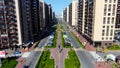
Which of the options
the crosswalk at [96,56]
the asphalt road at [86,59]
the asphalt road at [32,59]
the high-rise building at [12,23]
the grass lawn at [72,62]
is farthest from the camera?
the high-rise building at [12,23]

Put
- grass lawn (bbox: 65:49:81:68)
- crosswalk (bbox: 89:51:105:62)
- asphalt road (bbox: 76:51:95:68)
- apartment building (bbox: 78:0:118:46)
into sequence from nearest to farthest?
grass lawn (bbox: 65:49:81:68) < asphalt road (bbox: 76:51:95:68) < crosswalk (bbox: 89:51:105:62) < apartment building (bbox: 78:0:118:46)

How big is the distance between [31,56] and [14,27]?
21728 mm

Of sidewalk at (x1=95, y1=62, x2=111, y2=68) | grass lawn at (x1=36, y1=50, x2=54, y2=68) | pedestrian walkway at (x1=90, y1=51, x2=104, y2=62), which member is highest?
pedestrian walkway at (x1=90, y1=51, x2=104, y2=62)

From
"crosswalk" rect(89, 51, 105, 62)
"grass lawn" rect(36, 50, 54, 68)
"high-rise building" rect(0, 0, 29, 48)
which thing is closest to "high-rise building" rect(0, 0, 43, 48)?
"high-rise building" rect(0, 0, 29, 48)

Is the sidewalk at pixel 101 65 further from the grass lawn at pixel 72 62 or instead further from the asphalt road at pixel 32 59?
the asphalt road at pixel 32 59

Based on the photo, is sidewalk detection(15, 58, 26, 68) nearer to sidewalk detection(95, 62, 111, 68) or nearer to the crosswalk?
sidewalk detection(95, 62, 111, 68)

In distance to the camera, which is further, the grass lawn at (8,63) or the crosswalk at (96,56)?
the crosswalk at (96,56)

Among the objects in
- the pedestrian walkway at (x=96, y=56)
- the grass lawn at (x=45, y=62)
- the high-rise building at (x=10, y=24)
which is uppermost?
the high-rise building at (x=10, y=24)

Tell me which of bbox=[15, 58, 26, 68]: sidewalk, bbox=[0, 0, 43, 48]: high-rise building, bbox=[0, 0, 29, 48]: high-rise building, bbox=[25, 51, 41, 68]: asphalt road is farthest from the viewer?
bbox=[0, 0, 43, 48]: high-rise building

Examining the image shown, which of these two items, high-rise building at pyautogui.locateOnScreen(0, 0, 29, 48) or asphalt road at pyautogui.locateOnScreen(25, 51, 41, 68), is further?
high-rise building at pyautogui.locateOnScreen(0, 0, 29, 48)

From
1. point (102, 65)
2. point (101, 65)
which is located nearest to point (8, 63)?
point (101, 65)

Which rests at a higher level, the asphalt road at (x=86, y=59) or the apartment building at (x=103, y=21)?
the apartment building at (x=103, y=21)

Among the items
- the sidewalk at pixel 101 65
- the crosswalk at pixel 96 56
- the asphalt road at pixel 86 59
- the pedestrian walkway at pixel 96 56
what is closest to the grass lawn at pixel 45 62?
the asphalt road at pixel 86 59

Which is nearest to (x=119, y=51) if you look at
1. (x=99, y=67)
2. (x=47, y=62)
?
(x=99, y=67)
